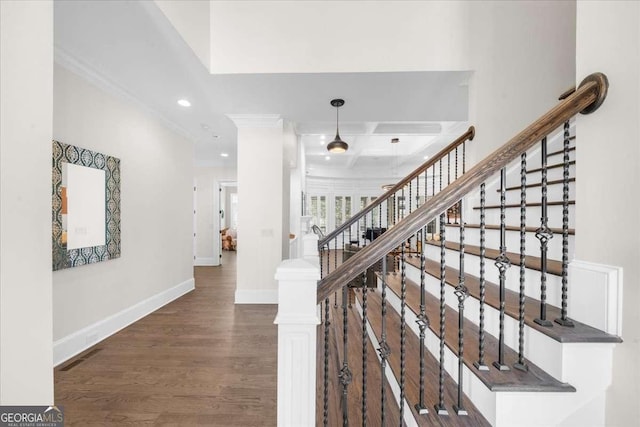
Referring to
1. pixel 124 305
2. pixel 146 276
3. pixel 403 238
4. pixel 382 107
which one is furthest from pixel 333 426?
pixel 382 107

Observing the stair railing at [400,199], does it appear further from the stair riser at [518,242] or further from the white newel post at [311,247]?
the stair riser at [518,242]

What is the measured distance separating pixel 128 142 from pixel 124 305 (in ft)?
6.25

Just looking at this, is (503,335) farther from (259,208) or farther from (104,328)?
(104,328)

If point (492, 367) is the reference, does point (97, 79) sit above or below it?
above

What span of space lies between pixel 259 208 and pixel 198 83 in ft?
5.45

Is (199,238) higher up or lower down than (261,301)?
higher up

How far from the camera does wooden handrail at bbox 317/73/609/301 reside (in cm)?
105

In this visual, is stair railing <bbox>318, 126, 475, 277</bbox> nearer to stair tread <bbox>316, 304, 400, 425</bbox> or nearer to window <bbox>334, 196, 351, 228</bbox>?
stair tread <bbox>316, 304, 400, 425</bbox>

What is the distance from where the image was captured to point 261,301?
3.70 metres

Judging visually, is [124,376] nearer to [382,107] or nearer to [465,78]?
[382,107]

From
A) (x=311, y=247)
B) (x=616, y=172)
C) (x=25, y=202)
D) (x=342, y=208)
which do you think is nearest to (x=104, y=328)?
(x=311, y=247)

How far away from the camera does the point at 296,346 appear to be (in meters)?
1.04

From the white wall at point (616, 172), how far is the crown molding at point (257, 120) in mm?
3058

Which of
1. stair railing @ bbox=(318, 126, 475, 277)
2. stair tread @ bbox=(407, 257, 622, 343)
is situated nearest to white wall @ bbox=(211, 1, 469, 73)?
stair railing @ bbox=(318, 126, 475, 277)
